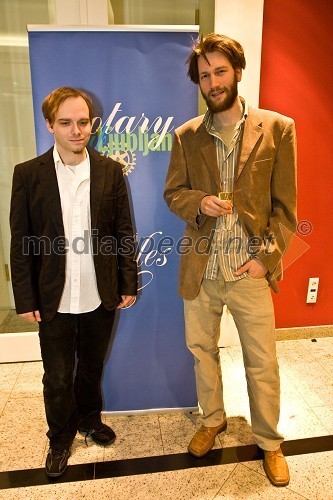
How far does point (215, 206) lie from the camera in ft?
5.40

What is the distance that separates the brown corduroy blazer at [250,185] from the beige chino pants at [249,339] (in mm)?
89

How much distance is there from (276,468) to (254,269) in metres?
→ 0.94

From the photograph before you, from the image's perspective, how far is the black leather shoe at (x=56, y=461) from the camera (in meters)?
1.97

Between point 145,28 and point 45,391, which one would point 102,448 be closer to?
point 45,391

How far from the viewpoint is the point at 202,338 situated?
1970mm

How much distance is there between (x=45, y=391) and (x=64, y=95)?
4.33 ft

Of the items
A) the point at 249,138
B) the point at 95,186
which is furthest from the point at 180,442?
the point at 249,138

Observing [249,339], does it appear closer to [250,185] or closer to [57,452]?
[250,185]

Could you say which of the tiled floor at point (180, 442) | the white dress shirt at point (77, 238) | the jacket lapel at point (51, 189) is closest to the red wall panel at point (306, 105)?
the tiled floor at point (180, 442)

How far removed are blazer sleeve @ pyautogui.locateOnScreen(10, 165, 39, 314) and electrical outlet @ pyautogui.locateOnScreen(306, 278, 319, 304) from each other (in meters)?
2.16

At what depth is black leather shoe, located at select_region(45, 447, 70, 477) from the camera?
1975mm

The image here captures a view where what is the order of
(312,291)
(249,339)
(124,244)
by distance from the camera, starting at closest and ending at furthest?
(249,339) → (124,244) → (312,291)

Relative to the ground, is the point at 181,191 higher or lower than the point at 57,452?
higher

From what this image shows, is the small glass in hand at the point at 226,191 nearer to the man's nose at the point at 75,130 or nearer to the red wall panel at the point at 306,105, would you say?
the man's nose at the point at 75,130
